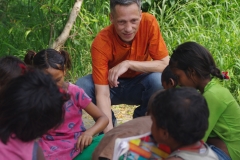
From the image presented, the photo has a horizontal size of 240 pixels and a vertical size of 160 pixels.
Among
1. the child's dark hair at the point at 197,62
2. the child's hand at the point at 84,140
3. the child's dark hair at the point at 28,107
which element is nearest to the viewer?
the child's dark hair at the point at 28,107

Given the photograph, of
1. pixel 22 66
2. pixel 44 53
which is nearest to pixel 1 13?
pixel 44 53

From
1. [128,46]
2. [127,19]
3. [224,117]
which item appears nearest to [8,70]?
[127,19]

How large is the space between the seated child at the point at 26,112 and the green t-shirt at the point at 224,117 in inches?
39.0

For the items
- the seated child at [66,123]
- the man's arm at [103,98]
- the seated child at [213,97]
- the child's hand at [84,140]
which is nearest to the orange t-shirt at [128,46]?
the man's arm at [103,98]

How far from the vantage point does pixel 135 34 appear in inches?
152

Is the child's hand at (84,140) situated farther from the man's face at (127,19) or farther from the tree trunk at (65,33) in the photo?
the tree trunk at (65,33)

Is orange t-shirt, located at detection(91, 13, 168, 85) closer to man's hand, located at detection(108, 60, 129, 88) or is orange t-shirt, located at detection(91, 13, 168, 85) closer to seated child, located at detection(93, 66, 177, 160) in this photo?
man's hand, located at detection(108, 60, 129, 88)

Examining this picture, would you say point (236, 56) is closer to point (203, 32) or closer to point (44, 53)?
point (203, 32)

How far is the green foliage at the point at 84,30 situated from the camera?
204 inches

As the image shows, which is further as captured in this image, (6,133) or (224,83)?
(224,83)

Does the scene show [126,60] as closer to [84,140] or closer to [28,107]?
[84,140]

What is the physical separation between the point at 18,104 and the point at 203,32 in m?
4.09

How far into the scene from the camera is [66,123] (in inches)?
125

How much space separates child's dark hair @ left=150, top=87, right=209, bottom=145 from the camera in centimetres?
221
